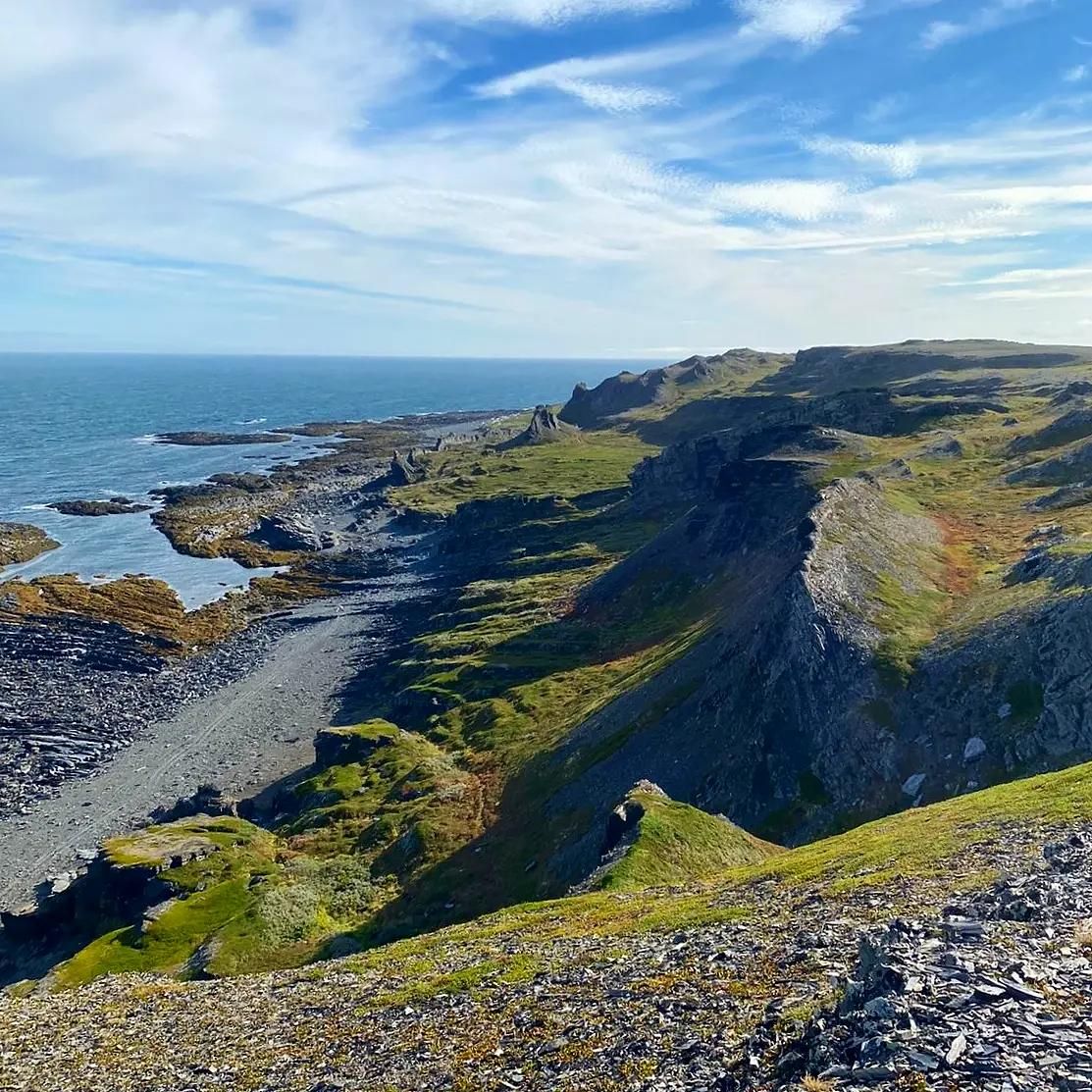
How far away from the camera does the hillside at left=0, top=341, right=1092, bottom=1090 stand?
21484 millimetres

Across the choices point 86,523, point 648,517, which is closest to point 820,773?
point 648,517

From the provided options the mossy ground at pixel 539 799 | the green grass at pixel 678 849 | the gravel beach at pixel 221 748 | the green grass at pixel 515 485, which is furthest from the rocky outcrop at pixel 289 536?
the green grass at pixel 678 849

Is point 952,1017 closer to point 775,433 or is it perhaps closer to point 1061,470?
point 1061,470

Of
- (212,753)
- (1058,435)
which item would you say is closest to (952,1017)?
A: (212,753)

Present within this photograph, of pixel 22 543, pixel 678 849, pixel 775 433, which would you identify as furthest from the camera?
pixel 22 543

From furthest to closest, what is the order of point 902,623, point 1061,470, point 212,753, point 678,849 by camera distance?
point 1061,470 → point 212,753 → point 902,623 → point 678,849

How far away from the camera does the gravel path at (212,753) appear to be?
62.2 meters

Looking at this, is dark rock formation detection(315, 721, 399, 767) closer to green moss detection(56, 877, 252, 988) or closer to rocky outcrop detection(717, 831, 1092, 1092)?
green moss detection(56, 877, 252, 988)

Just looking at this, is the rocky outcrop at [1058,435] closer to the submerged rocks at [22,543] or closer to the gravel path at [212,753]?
the gravel path at [212,753]

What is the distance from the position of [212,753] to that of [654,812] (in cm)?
5105

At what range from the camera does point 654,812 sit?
136 ft

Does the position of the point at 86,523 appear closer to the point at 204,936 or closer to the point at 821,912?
the point at 204,936

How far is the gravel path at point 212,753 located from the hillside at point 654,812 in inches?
225

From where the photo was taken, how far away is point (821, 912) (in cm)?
2345
